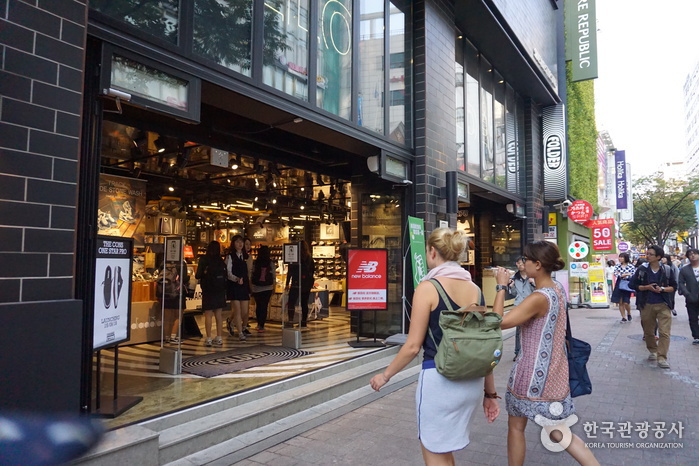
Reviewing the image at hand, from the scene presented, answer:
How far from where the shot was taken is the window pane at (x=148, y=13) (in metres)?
4.07

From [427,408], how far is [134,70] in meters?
3.75

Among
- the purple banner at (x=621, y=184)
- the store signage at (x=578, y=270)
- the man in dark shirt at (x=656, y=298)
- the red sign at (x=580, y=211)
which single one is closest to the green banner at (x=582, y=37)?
the red sign at (x=580, y=211)

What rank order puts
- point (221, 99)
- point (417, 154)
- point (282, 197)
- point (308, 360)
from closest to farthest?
point (221, 99), point (308, 360), point (417, 154), point (282, 197)

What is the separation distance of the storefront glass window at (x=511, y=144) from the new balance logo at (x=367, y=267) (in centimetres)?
788

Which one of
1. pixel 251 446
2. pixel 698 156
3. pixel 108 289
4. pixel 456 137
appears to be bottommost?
pixel 251 446

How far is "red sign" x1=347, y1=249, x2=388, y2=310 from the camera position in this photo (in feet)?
24.1

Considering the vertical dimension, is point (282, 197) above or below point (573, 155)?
below

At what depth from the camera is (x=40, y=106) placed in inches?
126

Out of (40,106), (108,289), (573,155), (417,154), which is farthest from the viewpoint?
(573,155)

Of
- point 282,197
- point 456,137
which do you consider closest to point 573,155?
point 456,137

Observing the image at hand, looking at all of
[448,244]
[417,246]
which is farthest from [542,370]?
[417,246]

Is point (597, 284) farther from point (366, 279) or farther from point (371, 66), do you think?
point (371, 66)

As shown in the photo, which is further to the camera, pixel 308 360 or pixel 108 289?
pixel 308 360

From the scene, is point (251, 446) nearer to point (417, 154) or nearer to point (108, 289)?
point (108, 289)
